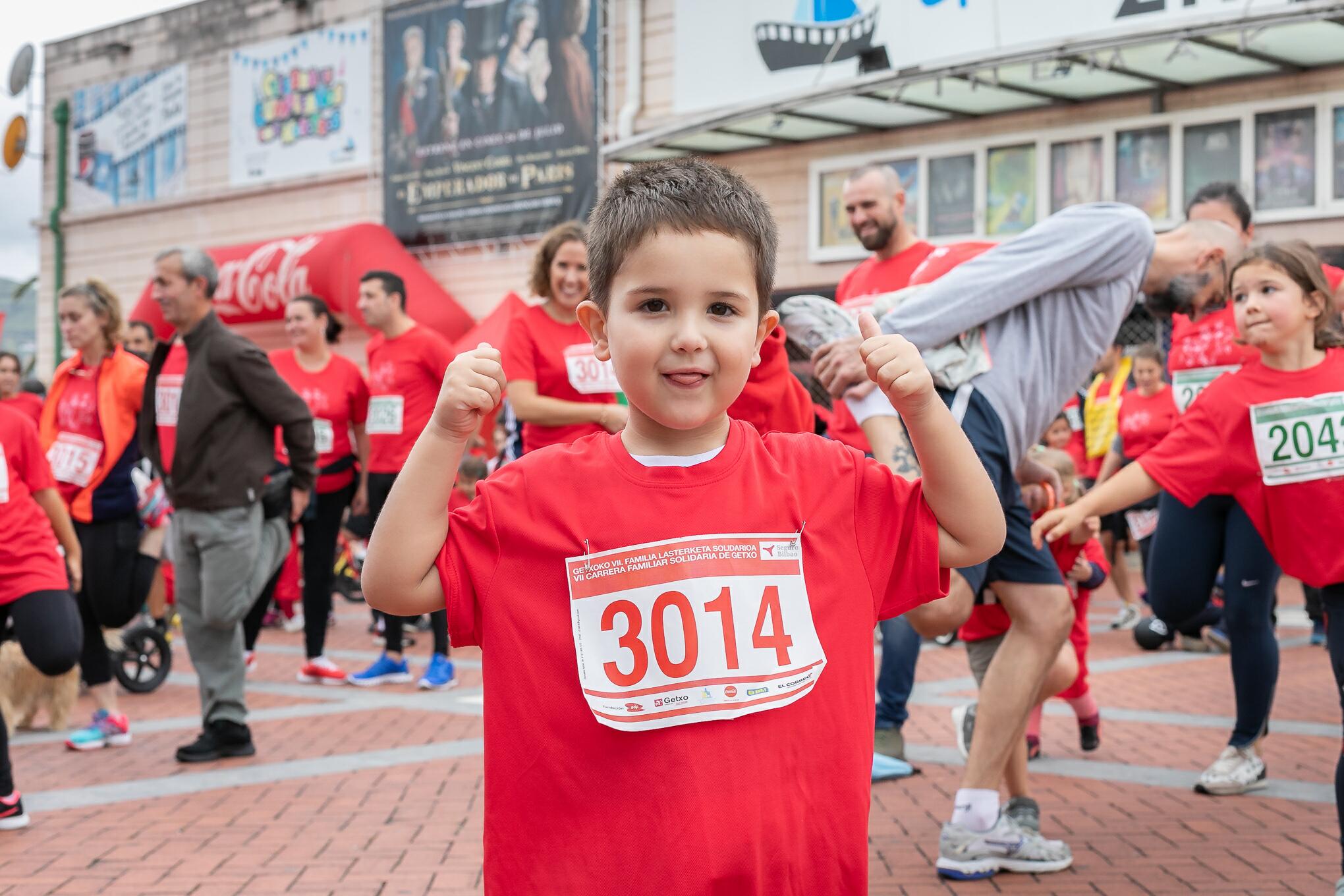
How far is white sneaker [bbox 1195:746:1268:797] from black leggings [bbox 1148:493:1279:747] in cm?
5

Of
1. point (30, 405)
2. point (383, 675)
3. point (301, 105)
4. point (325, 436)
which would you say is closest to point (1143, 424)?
point (383, 675)

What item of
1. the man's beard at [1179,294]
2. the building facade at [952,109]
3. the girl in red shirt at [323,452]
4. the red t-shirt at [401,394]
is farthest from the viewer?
the building facade at [952,109]

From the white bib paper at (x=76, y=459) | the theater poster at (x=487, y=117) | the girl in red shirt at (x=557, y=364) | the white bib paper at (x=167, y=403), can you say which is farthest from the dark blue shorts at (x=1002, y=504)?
the theater poster at (x=487, y=117)

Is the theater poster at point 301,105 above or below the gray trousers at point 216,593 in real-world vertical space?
above

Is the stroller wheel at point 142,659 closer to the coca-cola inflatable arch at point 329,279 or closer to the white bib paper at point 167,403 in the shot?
the white bib paper at point 167,403

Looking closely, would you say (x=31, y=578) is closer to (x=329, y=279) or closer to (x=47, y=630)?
(x=47, y=630)

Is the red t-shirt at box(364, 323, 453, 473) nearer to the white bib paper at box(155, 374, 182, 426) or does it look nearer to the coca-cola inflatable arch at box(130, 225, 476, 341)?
the white bib paper at box(155, 374, 182, 426)

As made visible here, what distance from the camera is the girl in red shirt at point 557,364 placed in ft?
17.3

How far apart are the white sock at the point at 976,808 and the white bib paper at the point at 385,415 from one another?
16.3 ft

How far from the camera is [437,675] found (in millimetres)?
7738

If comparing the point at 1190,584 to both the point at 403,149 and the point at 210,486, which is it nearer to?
the point at 210,486

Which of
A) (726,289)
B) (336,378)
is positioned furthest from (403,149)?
(726,289)

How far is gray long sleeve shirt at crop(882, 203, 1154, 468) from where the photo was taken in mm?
3777

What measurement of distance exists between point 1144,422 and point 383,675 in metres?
5.20
